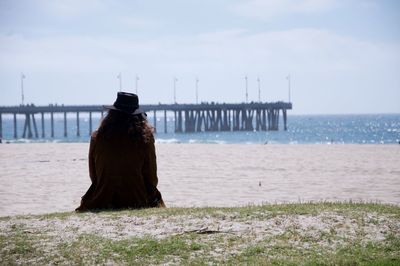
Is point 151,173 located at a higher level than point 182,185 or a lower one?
higher

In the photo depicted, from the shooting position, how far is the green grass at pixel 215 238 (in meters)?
5.96

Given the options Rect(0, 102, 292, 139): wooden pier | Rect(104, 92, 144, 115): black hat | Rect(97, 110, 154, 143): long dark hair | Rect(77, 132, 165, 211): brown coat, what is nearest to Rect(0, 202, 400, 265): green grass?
Rect(77, 132, 165, 211): brown coat

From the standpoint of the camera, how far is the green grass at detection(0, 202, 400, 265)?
5965 millimetres

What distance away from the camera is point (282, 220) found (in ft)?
24.2

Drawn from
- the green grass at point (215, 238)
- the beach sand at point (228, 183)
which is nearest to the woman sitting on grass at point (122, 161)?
the green grass at point (215, 238)

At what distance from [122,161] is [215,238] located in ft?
7.90

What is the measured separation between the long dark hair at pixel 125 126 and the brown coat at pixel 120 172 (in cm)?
8

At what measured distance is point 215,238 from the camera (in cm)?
661

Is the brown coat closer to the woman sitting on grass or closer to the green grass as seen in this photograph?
the woman sitting on grass

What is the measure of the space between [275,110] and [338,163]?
70213 mm

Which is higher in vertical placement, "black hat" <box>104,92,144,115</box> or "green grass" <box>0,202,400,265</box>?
"black hat" <box>104,92,144,115</box>

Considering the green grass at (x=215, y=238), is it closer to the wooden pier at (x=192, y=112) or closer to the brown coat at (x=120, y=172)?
the brown coat at (x=120, y=172)

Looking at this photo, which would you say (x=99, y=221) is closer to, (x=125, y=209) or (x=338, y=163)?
(x=125, y=209)

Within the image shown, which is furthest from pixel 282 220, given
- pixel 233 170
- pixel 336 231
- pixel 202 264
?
pixel 233 170
